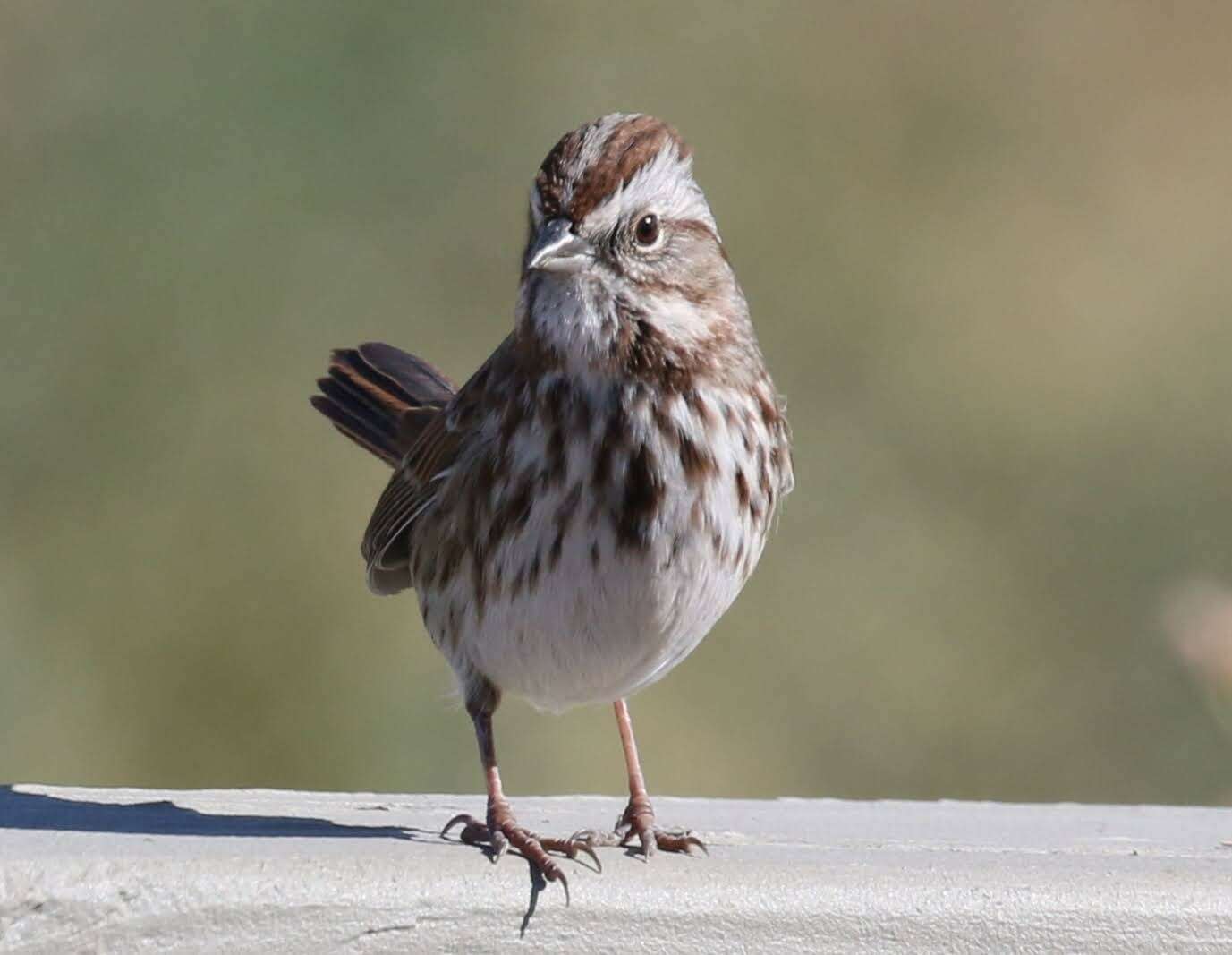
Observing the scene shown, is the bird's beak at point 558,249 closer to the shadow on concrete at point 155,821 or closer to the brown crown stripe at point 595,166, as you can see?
the brown crown stripe at point 595,166

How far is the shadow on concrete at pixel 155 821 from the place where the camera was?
3.11 metres

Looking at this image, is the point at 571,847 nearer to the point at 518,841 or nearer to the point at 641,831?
the point at 518,841

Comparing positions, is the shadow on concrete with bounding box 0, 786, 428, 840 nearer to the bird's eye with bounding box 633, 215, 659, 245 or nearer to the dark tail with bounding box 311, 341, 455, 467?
the bird's eye with bounding box 633, 215, 659, 245

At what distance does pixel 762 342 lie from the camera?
5.61 meters

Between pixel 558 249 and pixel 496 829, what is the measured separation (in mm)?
681

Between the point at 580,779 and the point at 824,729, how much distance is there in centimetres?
55

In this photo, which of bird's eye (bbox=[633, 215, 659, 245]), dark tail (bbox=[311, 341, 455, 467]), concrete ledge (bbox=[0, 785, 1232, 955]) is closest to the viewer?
concrete ledge (bbox=[0, 785, 1232, 955])

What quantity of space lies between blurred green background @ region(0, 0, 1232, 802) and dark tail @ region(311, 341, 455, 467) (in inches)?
28.3

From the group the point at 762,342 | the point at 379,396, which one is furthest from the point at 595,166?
the point at 762,342

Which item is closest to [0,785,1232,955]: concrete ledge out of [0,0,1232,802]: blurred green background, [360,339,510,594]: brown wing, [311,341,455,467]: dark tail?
[360,339,510,594]: brown wing

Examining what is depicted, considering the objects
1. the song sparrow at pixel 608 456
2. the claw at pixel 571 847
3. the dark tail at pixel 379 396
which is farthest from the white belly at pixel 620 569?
the dark tail at pixel 379 396

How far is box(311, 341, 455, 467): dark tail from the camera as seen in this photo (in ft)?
14.1

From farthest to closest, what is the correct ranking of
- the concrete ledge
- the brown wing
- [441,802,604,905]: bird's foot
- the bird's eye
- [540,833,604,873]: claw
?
the brown wing < the bird's eye < [540,833,604,873]: claw < [441,802,604,905]: bird's foot < the concrete ledge

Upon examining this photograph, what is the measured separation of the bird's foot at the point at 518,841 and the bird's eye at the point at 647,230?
709 millimetres
